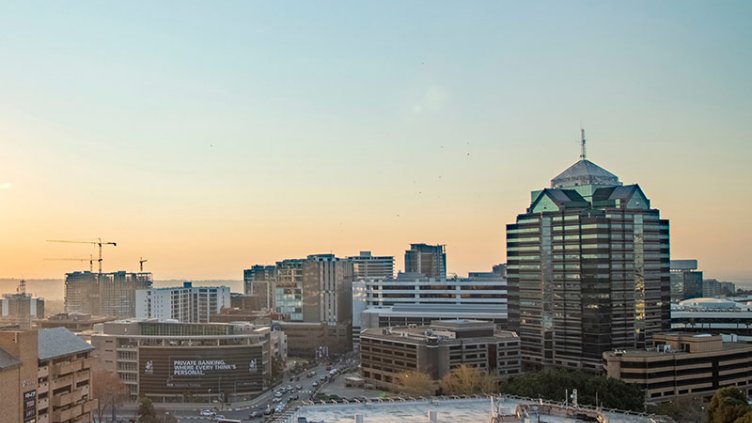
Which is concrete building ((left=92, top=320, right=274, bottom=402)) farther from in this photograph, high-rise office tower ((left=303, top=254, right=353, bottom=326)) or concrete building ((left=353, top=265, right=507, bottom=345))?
high-rise office tower ((left=303, top=254, right=353, bottom=326))

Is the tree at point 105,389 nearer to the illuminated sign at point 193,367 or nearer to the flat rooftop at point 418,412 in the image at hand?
the illuminated sign at point 193,367

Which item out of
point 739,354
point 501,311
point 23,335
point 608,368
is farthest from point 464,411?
point 501,311

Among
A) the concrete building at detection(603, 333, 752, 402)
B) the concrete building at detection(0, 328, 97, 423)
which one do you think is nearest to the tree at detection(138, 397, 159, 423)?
the concrete building at detection(0, 328, 97, 423)

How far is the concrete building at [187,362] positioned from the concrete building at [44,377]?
3219 centimetres

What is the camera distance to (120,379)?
104 m

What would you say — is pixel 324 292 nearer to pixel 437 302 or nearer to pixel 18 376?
pixel 437 302

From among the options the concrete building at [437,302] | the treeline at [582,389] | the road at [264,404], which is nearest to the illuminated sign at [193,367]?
the road at [264,404]

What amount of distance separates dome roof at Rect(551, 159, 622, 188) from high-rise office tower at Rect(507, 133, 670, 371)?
0.79 m

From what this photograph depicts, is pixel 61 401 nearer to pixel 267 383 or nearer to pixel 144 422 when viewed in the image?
pixel 144 422

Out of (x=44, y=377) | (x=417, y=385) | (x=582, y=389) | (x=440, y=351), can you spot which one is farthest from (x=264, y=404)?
(x=582, y=389)

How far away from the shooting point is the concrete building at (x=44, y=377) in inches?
2234

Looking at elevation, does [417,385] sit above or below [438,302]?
below

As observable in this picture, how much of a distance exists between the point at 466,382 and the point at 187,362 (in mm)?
38315

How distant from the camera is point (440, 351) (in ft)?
A: 326
